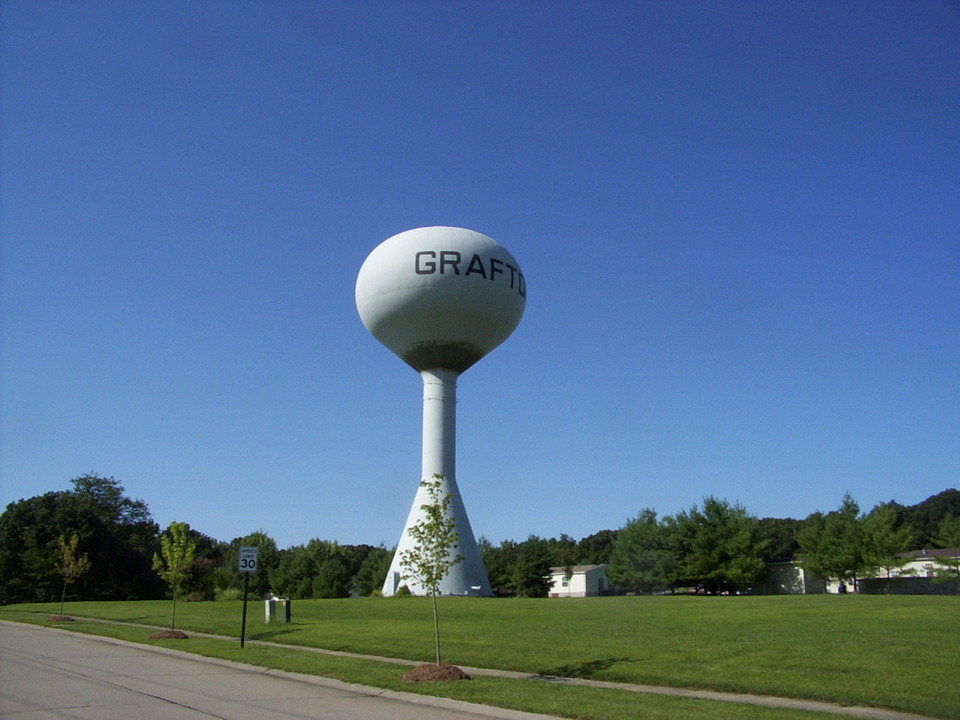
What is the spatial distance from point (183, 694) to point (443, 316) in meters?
26.5

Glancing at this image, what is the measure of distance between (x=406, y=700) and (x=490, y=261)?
27.9 meters

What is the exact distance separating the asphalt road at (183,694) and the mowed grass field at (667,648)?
651 mm

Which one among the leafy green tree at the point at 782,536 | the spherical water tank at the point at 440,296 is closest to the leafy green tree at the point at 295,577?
the spherical water tank at the point at 440,296

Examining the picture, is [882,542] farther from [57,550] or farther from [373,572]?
[57,550]

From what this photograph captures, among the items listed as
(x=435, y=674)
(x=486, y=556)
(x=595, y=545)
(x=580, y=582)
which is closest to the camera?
(x=435, y=674)

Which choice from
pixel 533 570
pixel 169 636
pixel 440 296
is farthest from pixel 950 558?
pixel 169 636

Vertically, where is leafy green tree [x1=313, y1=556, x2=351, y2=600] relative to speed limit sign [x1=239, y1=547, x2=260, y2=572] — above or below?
below

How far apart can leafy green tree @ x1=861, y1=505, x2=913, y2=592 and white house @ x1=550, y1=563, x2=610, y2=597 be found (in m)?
23.1

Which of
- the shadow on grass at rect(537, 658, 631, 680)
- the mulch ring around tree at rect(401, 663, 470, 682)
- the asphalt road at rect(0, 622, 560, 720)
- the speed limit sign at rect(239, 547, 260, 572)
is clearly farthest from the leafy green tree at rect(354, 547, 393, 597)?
the mulch ring around tree at rect(401, 663, 470, 682)

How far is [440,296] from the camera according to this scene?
36094mm

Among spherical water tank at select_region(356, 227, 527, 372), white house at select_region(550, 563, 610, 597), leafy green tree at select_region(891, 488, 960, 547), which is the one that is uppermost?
spherical water tank at select_region(356, 227, 527, 372)

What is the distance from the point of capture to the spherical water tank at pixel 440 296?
36.2 metres

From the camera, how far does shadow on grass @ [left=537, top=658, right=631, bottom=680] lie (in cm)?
1265

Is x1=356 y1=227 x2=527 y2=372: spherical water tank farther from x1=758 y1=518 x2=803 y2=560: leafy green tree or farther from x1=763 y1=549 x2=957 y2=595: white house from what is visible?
x1=758 y1=518 x2=803 y2=560: leafy green tree
